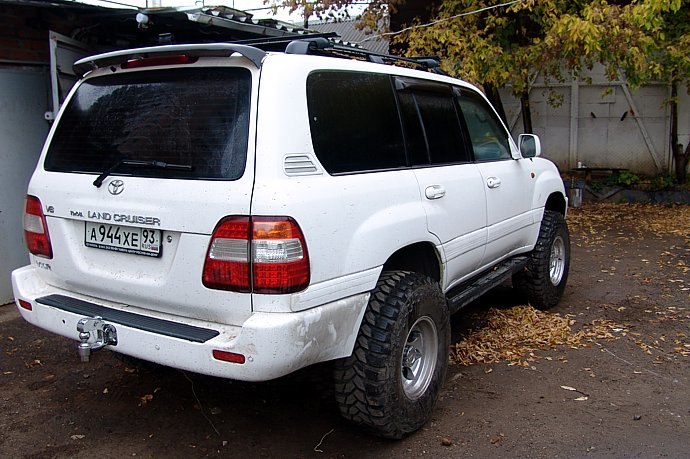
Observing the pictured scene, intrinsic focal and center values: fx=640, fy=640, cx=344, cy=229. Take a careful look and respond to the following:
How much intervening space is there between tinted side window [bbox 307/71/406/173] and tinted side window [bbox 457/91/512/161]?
1.13 metres

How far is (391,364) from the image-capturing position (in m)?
3.23

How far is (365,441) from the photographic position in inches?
138

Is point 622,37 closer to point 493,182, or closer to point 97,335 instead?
point 493,182

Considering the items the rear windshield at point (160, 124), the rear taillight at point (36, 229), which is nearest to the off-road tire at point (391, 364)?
the rear windshield at point (160, 124)

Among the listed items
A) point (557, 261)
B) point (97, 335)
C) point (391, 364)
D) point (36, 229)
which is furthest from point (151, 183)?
point (557, 261)

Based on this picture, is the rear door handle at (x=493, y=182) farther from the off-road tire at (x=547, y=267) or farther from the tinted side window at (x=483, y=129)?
the off-road tire at (x=547, y=267)

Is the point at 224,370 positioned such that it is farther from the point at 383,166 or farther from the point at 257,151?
the point at 383,166

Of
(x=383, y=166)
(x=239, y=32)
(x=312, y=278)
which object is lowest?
(x=312, y=278)

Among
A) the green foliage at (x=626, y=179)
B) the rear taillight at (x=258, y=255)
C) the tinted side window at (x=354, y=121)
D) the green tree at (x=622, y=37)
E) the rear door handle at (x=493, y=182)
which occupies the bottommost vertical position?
the green foliage at (x=626, y=179)

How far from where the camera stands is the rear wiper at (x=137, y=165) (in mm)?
2980

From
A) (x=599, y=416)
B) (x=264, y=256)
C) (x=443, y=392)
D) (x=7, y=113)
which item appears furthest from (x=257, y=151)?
(x=7, y=113)

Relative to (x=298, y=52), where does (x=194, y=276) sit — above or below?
below

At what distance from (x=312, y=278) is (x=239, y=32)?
4354 millimetres

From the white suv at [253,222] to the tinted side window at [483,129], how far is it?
0.76 metres
